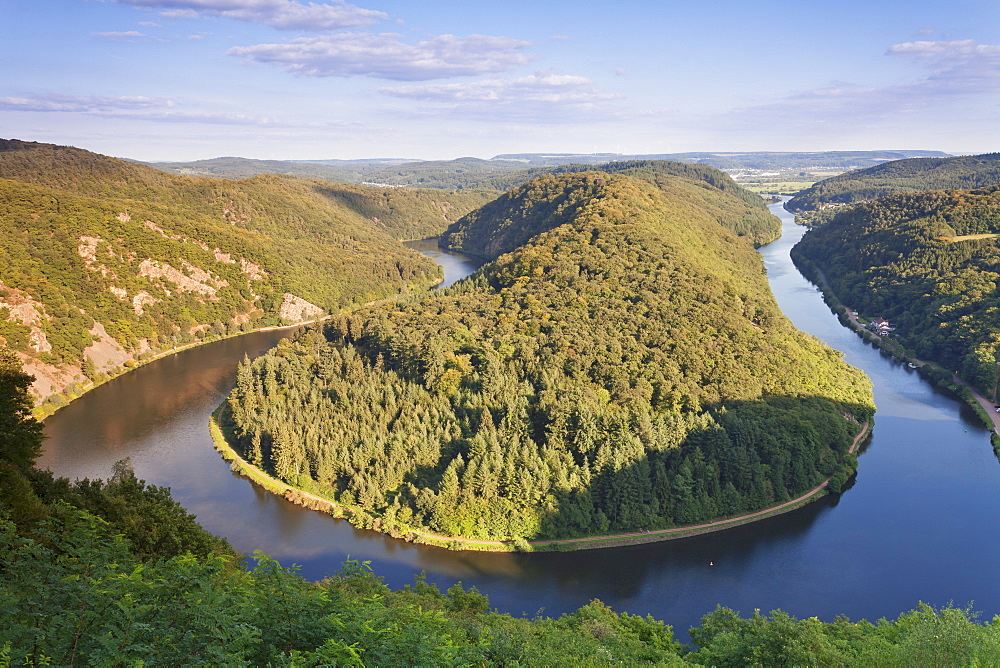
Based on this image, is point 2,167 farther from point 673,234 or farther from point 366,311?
point 673,234

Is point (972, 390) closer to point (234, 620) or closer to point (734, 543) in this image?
point (734, 543)

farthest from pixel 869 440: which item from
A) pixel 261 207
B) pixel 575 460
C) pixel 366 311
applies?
pixel 261 207

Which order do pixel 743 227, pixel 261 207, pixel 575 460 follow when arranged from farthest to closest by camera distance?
pixel 743 227 → pixel 261 207 → pixel 575 460

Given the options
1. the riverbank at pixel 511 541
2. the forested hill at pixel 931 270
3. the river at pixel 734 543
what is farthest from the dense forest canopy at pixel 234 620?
the forested hill at pixel 931 270

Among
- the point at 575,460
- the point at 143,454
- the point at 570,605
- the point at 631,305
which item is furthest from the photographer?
the point at 631,305

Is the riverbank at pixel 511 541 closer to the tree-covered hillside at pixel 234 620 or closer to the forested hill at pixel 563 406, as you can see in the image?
the forested hill at pixel 563 406

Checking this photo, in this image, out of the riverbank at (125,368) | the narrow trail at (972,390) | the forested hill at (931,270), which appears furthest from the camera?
the forested hill at (931,270)

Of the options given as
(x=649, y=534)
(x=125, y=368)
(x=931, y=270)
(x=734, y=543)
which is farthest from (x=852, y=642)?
(x=931, y=270)

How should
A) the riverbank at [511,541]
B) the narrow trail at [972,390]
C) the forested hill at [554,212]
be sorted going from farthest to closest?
the forested hill at [554,212], the narrow trail at [972,390], the riverbank at [511,541]
